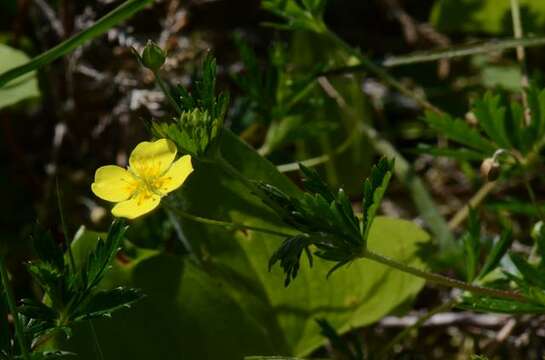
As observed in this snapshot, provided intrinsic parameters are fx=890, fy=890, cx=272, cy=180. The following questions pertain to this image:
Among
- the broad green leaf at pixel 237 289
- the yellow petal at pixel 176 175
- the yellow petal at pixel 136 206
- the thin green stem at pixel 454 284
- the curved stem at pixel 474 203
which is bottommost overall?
the curved stem at pixel 474 203

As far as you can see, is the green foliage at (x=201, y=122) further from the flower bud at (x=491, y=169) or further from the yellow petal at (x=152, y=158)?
the flower bud at (x=491, y=169)

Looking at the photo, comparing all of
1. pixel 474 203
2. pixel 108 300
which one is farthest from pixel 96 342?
pixel 474 203

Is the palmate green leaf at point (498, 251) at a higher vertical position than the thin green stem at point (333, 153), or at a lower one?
higher

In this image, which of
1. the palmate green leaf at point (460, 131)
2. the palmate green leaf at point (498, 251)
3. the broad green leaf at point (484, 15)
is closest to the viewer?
the palmate green leaf at point (498, 251)

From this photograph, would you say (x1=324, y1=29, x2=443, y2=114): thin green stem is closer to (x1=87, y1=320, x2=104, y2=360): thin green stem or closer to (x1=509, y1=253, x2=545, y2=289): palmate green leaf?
(x1=509, y1=253, x2=545, y2=289): palmate green leaf

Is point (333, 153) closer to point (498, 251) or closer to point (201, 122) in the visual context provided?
point (498, 251)

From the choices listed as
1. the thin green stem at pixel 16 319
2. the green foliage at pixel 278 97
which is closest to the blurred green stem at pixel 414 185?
the green foliage at pixel 278 97

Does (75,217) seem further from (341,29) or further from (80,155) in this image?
(341,29)

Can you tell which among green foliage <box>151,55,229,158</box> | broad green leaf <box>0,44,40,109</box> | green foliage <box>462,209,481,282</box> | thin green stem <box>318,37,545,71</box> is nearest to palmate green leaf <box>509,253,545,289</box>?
green foliage <box>462,209,481,282</box>
